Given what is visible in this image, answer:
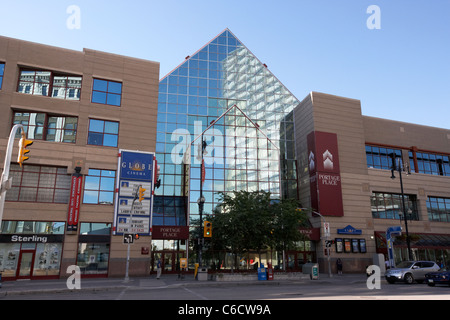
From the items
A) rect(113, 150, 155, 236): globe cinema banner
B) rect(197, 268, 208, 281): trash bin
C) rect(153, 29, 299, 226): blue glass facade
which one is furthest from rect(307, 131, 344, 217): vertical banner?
rect(113, 150, 155, 236): globe cinema banner

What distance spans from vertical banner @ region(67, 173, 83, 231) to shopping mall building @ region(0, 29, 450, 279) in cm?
20

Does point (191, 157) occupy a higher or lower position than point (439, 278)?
higher

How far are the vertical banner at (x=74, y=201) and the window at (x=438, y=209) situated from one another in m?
44.1

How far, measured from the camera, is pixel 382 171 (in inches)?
1775

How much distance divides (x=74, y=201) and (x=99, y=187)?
2.61 metres

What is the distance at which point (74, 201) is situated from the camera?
31.0 metres

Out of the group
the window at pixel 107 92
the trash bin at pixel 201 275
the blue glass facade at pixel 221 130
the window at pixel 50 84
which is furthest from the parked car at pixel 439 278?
the window at pixel 50 84

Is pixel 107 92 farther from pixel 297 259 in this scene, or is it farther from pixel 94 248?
pixel 297 259

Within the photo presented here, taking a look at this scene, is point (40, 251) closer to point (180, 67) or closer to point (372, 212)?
point (180, 67)

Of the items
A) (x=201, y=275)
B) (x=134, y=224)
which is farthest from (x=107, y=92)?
(x=201, y=275)

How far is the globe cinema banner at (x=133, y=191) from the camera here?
32.5 meters

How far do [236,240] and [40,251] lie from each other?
17275 mm

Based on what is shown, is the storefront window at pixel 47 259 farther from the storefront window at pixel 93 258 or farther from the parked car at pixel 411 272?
A: the parked car at pixel 411 272

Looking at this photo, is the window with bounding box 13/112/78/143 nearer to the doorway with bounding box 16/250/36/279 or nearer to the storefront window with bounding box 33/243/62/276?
the storefront window with bounding box 33/243/62/276
